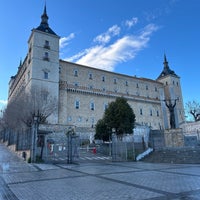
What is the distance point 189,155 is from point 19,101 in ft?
79.4

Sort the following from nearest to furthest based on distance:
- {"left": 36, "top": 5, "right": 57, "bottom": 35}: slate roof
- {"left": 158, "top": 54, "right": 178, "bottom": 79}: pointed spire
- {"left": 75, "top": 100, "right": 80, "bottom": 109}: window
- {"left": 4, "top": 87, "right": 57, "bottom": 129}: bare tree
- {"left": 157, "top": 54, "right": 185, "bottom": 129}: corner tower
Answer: {"left": 4, "top": 87, "right": 57, "bottom": 129}: bare tree < {"left": 36, "top": 5, "right": 57, "bottom": 35}: slate roof < {"left": 75, "top": 100, "right": 80, "bottom": 109}: window < {"left": 157, "top": 54, "right": 185, "bottom": 129}: corner tower < {"left": 158, "top": 54, "right": 178, "bottom": 79}: pointed spire

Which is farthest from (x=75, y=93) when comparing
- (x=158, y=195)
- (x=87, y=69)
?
(x=158, y=195)

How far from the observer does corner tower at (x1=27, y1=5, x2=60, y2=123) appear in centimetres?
3950

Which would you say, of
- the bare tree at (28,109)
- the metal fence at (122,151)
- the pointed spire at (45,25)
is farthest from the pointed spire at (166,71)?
A: the metal fence at (122,151)

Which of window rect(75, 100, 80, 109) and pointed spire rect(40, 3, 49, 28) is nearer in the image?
pointed spire rect(40, 3, 49, 28)

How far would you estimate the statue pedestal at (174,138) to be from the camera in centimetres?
2336

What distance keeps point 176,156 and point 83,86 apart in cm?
3355

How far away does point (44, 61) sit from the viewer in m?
41.2

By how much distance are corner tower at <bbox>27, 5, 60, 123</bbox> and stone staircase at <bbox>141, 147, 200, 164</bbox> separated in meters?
23.1

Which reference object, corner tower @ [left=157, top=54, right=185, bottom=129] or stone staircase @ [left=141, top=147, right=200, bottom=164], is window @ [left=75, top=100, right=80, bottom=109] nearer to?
stone staircase @ [left=141, top=147, right=200, bottom=164]

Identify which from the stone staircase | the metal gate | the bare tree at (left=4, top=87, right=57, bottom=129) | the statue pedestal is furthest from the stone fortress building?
the stone staircase

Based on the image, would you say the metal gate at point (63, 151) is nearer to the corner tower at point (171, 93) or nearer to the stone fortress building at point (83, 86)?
the stone fortress building at point (83, 86)

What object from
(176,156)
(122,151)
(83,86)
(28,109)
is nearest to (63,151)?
(122,151)

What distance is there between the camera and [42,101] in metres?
32.0
